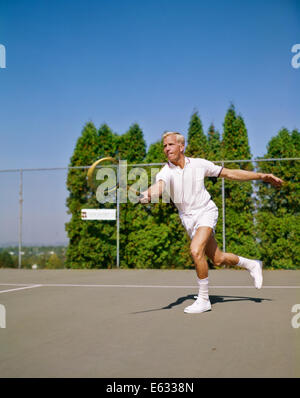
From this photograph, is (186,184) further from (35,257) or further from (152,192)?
(35,257)

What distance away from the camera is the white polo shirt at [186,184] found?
4219mm

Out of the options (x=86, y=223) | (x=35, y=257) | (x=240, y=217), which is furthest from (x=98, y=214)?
(x=240, y=217)

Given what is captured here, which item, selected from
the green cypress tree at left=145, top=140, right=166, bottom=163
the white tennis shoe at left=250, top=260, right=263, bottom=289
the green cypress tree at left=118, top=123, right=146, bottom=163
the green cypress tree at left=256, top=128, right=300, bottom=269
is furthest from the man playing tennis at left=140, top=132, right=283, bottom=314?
the green cypress tree at left=118, top=123, right=146, bottom=163

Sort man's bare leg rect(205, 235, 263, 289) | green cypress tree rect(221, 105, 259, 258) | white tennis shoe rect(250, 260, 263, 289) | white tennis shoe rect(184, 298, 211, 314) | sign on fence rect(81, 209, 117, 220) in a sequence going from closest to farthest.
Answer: white tennis shoe rect(184, 298, 211, 314)
man's bare leg rect(205, 235, 263, 289)
white tennis shoe rect(250, 260, 263, 289)
green cypress tree rect(221, 105, 259, 258)
sign on fence rect(81, 209, 117, 220)

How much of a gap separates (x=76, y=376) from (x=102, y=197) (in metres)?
8.34

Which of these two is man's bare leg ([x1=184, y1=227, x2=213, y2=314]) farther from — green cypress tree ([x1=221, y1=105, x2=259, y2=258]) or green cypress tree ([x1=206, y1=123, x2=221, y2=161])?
green cypress tree ([x1=206, y1=123, x2=221, y2=161])

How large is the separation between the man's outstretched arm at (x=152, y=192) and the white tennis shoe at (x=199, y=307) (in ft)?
3.68

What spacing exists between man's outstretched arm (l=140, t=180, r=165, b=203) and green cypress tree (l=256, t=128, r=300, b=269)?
5.71 meters

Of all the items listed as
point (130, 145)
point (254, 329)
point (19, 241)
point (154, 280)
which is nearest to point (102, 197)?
point (130, 145)

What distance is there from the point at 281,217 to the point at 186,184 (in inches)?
221

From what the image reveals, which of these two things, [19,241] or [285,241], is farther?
[19,241]

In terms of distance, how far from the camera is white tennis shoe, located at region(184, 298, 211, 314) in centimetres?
404
